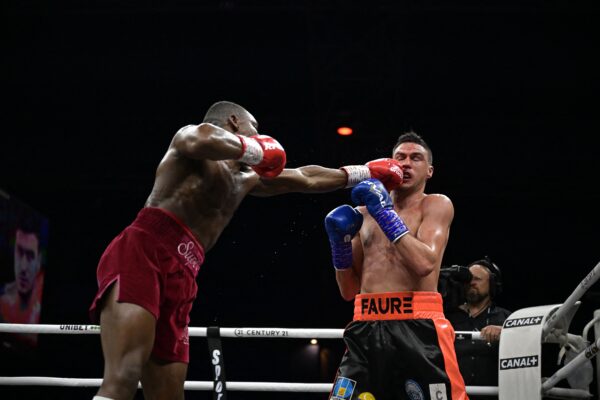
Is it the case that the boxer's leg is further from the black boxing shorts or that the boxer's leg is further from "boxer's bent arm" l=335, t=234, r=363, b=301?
"boxer's bent arm" l=335, t=234, r=363, b=301

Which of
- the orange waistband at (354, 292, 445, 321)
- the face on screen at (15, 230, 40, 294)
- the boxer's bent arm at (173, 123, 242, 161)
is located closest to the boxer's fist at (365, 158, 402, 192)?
the orange waistband at (354, 292, 445, 321)

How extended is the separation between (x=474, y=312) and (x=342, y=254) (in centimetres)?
156

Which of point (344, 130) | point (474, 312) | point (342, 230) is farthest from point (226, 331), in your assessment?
point (344, 130)

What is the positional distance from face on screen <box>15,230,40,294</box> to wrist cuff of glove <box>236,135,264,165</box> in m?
5.41

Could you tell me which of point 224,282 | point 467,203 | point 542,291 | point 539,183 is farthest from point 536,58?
point 224,282

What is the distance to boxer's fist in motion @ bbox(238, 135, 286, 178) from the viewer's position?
255cm

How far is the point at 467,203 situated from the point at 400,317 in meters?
6.81

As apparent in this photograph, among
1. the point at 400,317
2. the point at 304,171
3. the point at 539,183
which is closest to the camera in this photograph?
the point at 400,317

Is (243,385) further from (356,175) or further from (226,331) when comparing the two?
(356,175)

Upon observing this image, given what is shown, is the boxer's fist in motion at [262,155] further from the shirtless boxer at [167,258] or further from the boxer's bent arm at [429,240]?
the boxer's bent arm at [429,240]

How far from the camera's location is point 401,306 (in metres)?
2.81

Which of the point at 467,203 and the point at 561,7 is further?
the point at 467,203

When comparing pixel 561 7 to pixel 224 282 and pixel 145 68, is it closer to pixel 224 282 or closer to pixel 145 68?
pixel 145 68

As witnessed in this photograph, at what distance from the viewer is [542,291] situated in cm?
941
